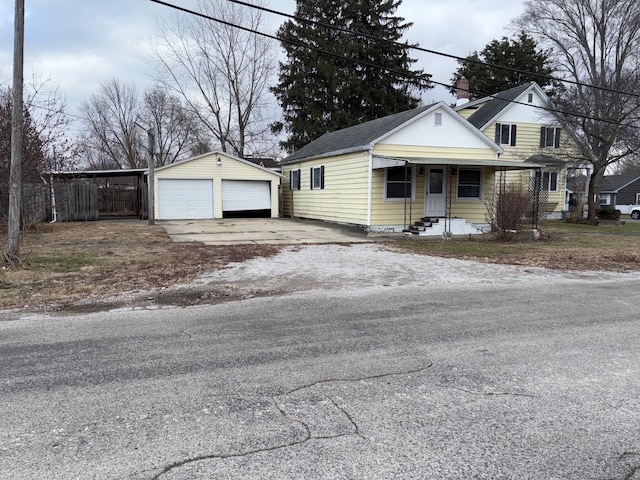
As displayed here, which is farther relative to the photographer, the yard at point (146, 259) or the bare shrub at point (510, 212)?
the bare shrub at point (510, 212)

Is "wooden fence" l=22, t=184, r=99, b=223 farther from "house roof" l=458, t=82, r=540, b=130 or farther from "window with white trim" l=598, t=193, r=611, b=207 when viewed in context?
"window with white trim" l=598, t=193, r=611, b=207

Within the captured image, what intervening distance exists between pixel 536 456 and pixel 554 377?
1340 millimetres

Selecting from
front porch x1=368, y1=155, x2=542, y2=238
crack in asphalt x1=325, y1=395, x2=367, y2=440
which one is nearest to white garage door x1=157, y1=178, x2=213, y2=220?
front porch x1=368, y1=155, x2=542, y2=238

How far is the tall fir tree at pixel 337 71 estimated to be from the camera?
34.8 meters

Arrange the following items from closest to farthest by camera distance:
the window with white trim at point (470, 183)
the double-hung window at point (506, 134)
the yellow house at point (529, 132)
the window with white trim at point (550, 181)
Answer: the window with white trim at point (470, 183)
the yellow house at point (529, 132)
the double-hung window at point (506, 134)
the window with white trim at point (550, 181)

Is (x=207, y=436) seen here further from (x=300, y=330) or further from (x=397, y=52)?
(x=397, y=52)

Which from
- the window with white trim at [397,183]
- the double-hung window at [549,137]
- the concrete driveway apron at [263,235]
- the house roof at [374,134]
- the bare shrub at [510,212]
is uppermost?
the double-hung window at [549,137]

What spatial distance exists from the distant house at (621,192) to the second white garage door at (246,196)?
34.4 m

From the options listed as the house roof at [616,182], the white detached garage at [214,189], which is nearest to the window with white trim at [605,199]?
the house roof at [616,182]

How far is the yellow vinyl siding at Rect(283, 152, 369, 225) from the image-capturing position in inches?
668

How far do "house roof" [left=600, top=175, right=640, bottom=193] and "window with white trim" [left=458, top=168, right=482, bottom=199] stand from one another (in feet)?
114

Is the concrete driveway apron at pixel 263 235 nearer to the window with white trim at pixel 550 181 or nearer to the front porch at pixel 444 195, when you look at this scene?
the front porch at pixel 444 195

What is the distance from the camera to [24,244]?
12.6 metres

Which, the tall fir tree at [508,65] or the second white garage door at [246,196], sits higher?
the tall fir tree at [508,65]
